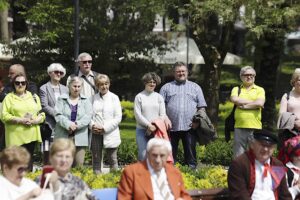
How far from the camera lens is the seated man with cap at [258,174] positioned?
313 inches

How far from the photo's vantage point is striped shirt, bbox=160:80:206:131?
11953 mm

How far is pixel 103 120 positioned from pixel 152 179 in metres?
3.79

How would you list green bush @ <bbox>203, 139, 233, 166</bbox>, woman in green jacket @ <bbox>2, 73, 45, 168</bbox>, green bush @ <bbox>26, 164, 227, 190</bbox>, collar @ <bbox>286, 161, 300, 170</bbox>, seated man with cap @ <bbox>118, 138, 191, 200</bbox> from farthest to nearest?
green bush @ <bbox>203, 139, 233, 166</bbox>, woman in green jacket @ <bbox>2, 73, 45, 168</bbox>, green bush @ <bbox>26, 164, 227, 190</bbox>, collar @ <bbox>286, 161, 300, 170</bbox>, seated man with cap @ <bbox>118, 138, 191, 200</bbox>

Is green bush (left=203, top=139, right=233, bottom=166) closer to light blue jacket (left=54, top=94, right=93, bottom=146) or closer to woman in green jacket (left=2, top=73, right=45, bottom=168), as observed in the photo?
light blue jacket (left=54, top=94, right=93, bottom=146)

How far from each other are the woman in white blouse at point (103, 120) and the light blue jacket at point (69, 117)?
10.7 inches

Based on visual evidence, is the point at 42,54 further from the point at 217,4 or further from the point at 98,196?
the point at 98,196

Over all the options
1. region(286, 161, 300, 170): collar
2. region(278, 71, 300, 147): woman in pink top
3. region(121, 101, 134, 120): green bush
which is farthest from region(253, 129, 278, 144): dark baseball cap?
region(121, 101, 134, 120): green bush

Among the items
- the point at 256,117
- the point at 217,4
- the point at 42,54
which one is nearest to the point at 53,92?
the point at 256,117

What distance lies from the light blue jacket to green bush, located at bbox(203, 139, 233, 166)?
444 cm

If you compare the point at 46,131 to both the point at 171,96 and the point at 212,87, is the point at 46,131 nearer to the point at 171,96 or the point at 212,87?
the point at 171,96

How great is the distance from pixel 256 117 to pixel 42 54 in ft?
37.9

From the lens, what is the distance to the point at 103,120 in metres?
11.4

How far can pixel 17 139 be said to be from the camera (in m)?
11.0

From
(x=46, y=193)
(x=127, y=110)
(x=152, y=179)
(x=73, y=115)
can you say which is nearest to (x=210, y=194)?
(x=152, y=179)
